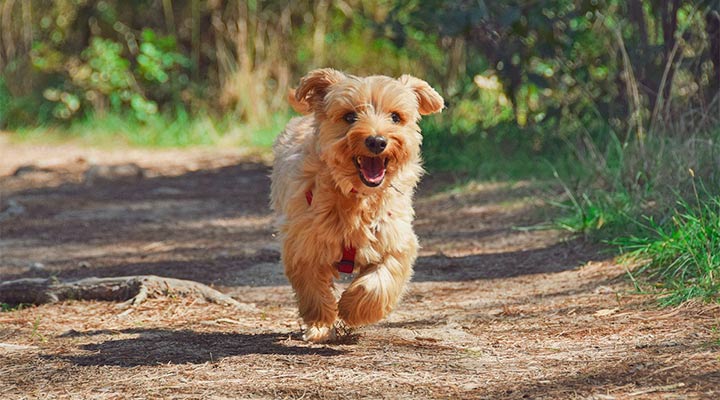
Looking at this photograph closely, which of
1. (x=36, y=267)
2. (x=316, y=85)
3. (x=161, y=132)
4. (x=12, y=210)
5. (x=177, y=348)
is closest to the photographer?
(x=177, y=348)

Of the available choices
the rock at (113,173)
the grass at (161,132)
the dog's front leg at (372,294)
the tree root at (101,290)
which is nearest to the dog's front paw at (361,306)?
the dog's front leg at (372,294)

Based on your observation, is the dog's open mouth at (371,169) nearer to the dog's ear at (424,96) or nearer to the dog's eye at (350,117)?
the dog's eye at (350,117)

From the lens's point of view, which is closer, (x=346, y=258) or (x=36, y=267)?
(x=346, y=258)

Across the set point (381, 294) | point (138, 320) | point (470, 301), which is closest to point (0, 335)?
point (138, 320)

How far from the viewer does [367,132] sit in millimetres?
4434

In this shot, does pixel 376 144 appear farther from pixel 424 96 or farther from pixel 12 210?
pixel 12 210

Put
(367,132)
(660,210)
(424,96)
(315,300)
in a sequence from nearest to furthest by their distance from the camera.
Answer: (367,132)
(315,300)
(424,96)
(660,210)

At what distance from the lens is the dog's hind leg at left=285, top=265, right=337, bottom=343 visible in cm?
469

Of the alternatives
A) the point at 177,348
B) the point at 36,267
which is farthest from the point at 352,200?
the point at 36,267

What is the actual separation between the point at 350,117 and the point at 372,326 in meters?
1.14

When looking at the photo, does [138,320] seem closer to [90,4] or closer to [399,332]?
[399,332]

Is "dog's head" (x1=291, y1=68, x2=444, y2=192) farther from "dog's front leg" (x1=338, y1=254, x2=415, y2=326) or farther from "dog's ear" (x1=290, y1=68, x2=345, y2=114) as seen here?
"dog's front leg" (x1=338, y1=254, x2=415, y2=326)

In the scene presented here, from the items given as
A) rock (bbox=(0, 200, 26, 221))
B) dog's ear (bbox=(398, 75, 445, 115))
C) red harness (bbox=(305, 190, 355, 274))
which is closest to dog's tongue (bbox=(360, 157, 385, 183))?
red harness (bbox=(305, 190, 355, 274))

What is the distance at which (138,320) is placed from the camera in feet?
17.1
